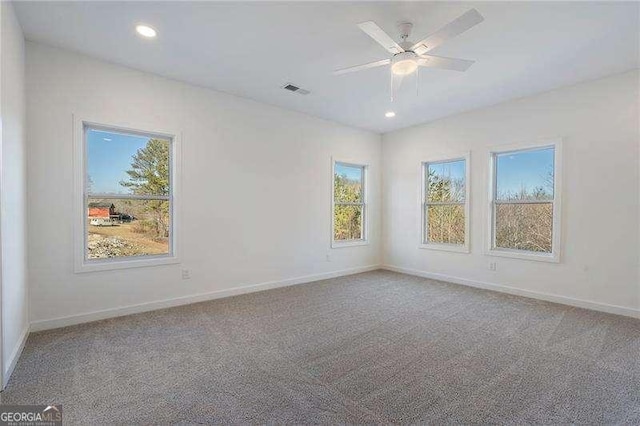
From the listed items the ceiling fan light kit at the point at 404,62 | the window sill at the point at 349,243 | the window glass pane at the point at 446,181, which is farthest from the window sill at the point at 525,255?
the ceiling fan light kit at the point at 404,62

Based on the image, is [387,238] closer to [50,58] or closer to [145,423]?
[145,423]

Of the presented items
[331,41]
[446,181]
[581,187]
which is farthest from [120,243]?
[581,187]

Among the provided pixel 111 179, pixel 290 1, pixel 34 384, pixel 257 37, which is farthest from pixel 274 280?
pixel 290 1

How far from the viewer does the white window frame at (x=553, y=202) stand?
13.4 feet

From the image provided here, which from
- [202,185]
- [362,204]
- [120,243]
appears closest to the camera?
[120,243]

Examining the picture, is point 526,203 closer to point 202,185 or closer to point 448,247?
point 448,247

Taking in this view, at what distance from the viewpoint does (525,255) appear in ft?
14.4

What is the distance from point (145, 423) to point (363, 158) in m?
5.32

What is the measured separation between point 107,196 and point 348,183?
4005 mm

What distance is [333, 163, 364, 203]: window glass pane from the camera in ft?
19.3

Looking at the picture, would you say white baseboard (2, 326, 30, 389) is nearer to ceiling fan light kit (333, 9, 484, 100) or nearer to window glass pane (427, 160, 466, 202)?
ceiling fan light kit (333, 9, 484, 100)

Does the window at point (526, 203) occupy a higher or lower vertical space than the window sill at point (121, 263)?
higher

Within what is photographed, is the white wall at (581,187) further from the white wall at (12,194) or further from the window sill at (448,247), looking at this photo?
the white wall at (12,194)

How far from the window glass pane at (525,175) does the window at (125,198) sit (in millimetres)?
4904
